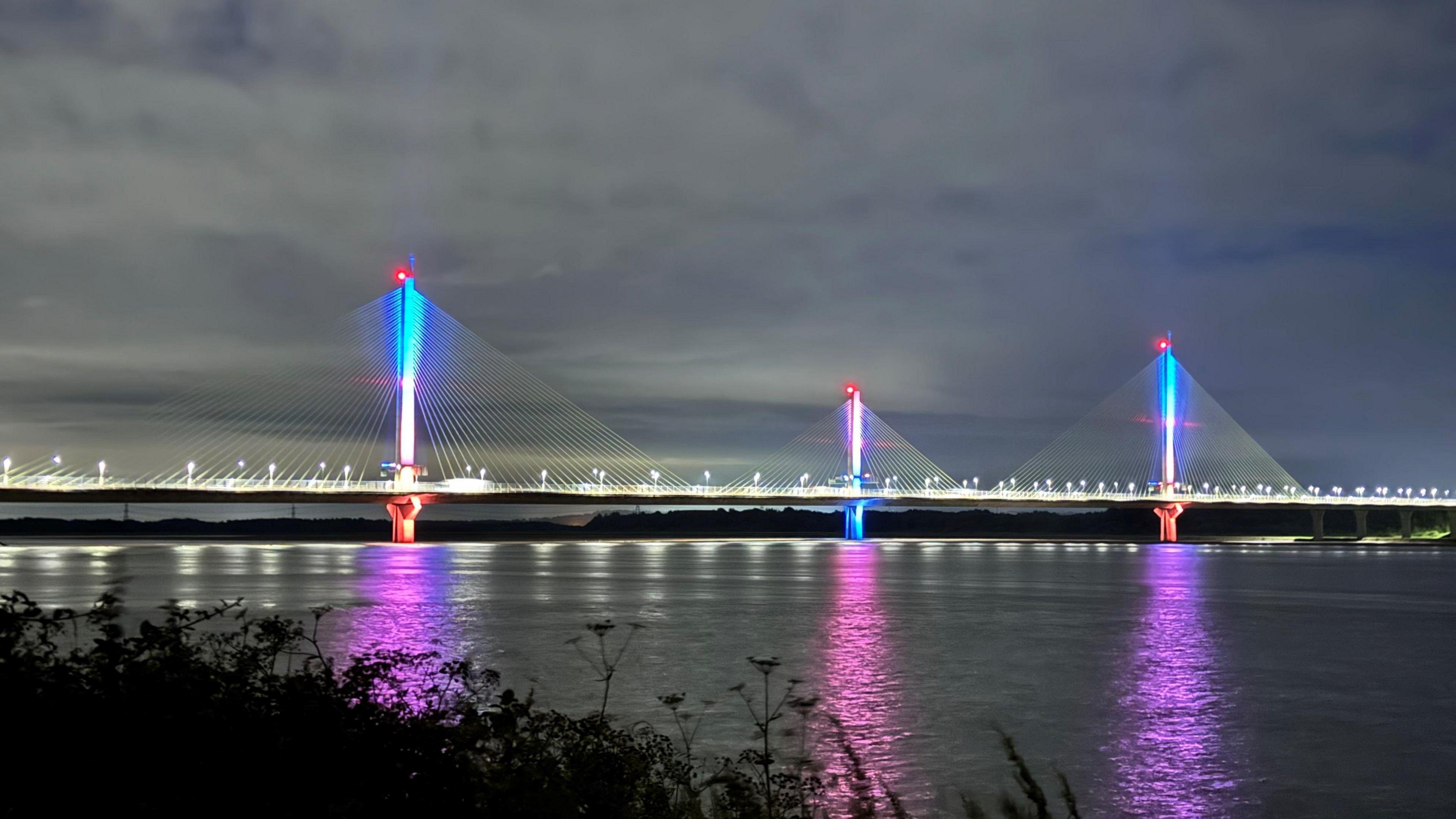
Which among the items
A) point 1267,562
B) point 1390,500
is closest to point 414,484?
point 1267,562

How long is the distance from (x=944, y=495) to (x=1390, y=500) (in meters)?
69.2

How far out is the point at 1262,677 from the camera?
25078mm

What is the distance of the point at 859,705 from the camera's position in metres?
19.8

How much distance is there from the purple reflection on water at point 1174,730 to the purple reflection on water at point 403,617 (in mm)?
8673

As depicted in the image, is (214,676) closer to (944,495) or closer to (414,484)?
(414,484)

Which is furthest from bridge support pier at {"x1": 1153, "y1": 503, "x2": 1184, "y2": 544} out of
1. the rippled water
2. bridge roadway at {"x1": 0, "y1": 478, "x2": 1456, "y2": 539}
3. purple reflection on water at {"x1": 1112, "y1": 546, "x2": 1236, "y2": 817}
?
purple reflection on water at {"x1": 1112, "y1": 546, "x2": 1236, "y2": 817}

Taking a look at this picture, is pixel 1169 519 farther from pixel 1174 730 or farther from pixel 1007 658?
pixel 1174 730

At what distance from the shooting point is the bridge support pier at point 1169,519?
138250mm

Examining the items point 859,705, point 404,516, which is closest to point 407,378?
point 404,516

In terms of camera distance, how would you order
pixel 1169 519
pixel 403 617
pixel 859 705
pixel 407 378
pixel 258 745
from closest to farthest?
pixel 258 745, pixel 859 705, pixel 403 617, pixel 407 378, pixel 1169 519

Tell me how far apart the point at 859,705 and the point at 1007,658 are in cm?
888

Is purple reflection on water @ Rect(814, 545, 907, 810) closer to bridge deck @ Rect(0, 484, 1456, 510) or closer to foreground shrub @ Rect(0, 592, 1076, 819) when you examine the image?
foreground shrub @ Rect(0, 592, 1076, 819)

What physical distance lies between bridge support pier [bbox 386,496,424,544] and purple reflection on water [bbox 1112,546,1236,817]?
257 ft

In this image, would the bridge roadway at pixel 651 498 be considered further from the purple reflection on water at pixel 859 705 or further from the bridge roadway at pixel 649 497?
the purple reflection on water at pixel 859 705
